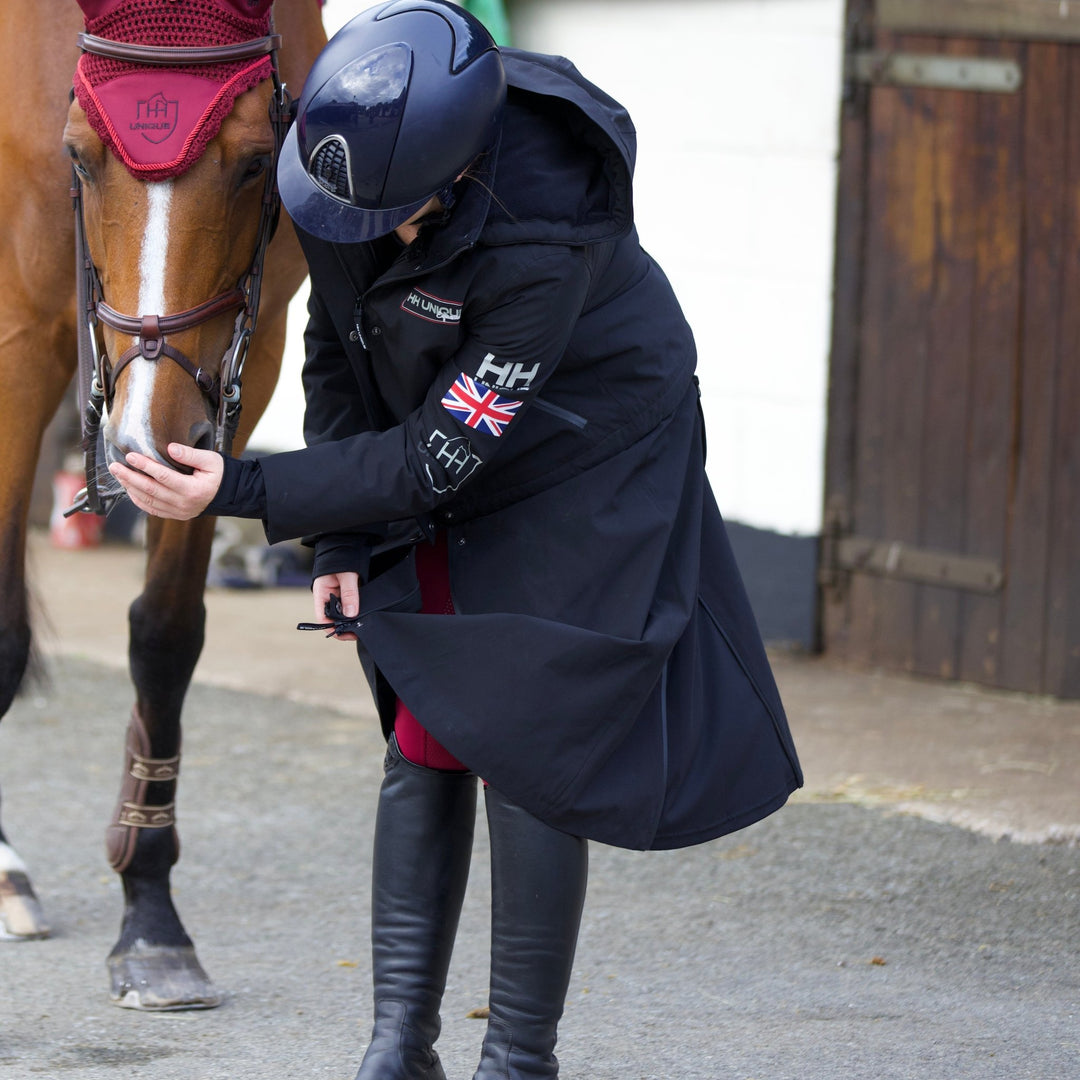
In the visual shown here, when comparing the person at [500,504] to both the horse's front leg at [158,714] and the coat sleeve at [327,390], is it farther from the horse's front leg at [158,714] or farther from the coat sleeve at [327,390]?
the horse's front leg at [158,714]

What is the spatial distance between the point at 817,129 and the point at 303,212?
153 inches

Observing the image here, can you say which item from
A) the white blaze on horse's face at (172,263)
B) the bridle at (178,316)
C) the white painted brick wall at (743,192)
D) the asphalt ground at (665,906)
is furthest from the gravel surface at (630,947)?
the white painted brick wall at (743,192)

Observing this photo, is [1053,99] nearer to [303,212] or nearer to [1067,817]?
[1067,817]

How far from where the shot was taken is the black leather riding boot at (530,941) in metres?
2.41

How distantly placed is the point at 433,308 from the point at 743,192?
4.02m

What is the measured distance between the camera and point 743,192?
20.1 feet

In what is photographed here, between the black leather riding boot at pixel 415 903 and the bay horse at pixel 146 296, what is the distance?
24.0 inches

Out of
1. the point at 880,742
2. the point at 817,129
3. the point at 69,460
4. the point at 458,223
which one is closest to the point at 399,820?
the point at 458,223

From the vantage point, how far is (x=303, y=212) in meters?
2.31

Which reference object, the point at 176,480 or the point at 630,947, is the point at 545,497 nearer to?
the point at 176,480

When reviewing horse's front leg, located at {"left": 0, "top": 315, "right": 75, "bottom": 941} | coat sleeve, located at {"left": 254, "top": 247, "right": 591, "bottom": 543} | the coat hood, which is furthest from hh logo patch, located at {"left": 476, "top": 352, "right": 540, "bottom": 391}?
horse's front leg, located at {"left": 0, "top": 315, "right": 75, "bottom": 941}

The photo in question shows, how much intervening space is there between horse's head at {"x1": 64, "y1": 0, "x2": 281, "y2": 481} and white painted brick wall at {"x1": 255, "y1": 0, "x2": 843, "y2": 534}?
3559mm

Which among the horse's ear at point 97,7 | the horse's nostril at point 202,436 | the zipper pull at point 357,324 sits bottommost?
the horse's nostril at point 202,436

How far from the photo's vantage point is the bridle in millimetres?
2506
